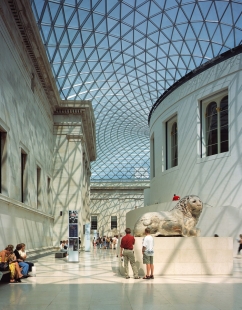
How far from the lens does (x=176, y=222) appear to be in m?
18.3

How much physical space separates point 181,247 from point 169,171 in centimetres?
2537

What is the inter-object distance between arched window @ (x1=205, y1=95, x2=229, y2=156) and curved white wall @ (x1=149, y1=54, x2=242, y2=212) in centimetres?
93

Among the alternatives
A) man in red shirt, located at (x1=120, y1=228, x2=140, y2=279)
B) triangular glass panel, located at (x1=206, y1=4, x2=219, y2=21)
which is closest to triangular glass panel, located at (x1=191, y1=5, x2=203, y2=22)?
triangular glass panel, located at (x1=206, y1=4, x2=219, y2=21)

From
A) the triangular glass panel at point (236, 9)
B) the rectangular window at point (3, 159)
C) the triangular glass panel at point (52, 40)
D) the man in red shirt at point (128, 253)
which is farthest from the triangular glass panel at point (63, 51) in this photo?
the man in red shirt at point (128, 253)

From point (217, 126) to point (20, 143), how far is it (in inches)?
719

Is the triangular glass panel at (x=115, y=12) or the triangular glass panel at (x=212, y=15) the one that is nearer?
the triangular glass panel at (x=212, y=15)

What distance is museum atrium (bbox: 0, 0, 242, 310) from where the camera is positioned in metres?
14.6

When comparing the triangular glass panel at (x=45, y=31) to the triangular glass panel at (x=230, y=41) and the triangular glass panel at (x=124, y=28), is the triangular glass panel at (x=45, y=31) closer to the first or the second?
the triangular glass panel at (x=124, y=28)

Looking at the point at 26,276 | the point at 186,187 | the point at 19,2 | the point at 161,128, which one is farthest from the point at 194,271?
the point at 161,128

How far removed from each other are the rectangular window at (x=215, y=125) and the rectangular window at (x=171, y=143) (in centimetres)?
611

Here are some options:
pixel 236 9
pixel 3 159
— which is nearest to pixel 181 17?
pixel 236 9

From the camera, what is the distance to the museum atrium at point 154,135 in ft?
48.0

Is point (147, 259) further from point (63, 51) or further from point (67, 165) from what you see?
point (63, 51)

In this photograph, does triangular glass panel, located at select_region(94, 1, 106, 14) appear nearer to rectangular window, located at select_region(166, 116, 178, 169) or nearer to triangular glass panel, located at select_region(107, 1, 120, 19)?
triangular glass panel, located at select_region(107, 1, 120, 19)
